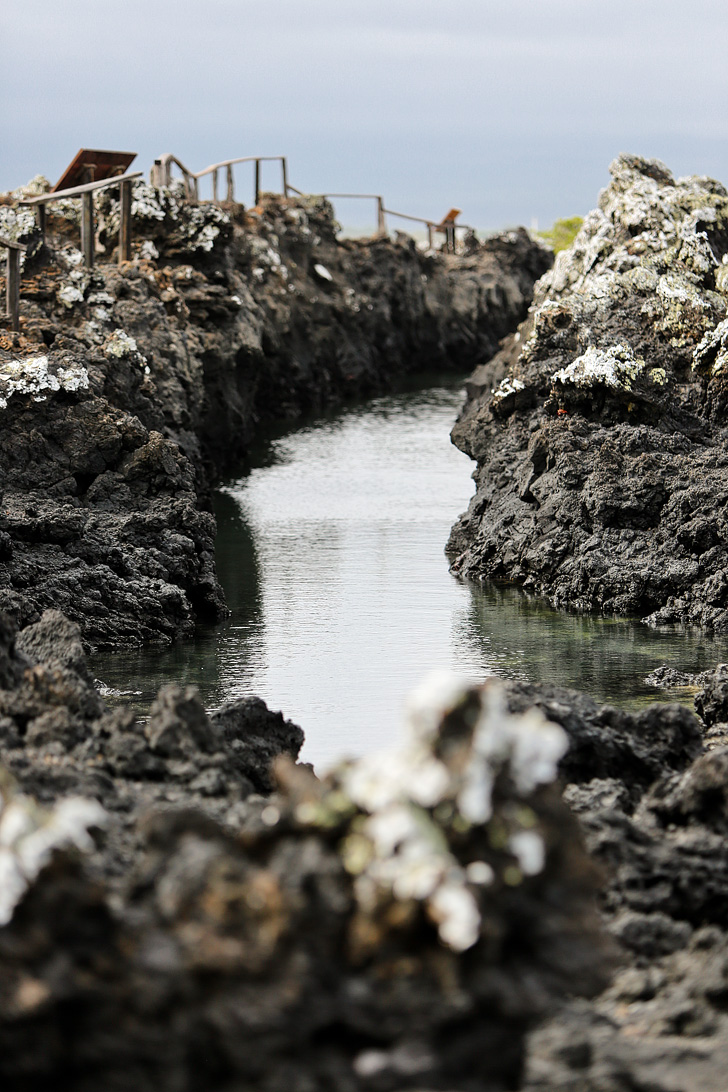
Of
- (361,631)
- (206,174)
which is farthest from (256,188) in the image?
(361,631)

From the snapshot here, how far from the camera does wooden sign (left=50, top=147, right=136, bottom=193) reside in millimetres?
25797

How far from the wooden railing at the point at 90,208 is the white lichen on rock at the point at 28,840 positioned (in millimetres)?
19404

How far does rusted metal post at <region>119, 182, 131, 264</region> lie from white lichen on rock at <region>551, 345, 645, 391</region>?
36.7 feet

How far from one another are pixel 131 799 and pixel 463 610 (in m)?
11.6

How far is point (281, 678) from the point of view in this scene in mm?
14305

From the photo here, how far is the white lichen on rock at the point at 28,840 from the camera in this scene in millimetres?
4199

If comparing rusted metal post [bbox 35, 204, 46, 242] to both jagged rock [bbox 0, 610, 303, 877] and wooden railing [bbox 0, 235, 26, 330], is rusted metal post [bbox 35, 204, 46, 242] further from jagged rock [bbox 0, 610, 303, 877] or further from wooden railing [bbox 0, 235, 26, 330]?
jagged rock [bbox 0, 610, 303, 877]

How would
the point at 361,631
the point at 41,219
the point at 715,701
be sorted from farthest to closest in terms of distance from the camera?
the point at 41,219, the point at 361,631, the point at 715,701

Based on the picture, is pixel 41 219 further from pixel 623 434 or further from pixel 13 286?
pixel 623 434

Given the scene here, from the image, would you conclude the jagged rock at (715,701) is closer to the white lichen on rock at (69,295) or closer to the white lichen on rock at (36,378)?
the white lichen on rock at (36,378)

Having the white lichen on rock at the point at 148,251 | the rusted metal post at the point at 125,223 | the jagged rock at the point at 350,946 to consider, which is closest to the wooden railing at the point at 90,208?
the rusted metal post at the point at 125,223

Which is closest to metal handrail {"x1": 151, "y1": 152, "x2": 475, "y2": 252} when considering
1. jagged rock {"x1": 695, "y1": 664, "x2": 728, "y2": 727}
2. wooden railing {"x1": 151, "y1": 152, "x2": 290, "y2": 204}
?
wooden railing {"x1": 151, "y1": 152, "x2": 290, "y2": 204}

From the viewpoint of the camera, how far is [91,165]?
26172 mm

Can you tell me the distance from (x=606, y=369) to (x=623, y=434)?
1248 mm
